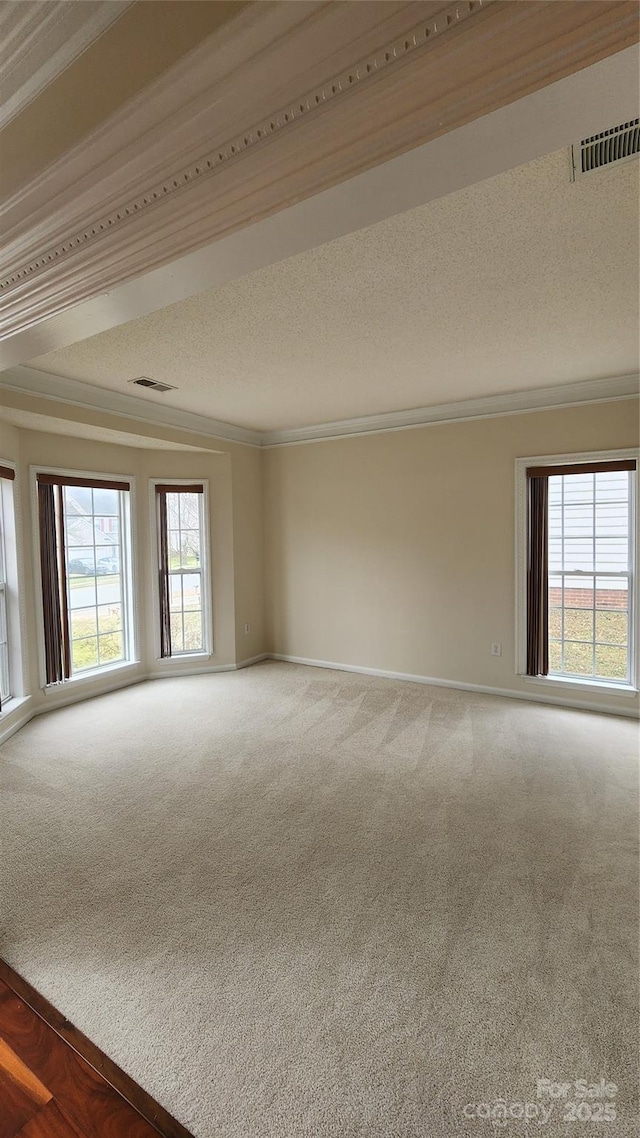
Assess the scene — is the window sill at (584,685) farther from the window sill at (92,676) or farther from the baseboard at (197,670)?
the window sill at (92,676)

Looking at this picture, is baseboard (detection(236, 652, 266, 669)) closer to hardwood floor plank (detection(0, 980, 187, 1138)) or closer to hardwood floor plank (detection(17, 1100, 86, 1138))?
hardwood floor plank (detection(0, 980, 187, 1138))

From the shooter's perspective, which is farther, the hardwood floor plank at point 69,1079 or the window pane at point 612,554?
the window pane at point 612,554

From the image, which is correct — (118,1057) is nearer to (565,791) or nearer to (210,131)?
(210,131)

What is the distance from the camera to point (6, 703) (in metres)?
3.92

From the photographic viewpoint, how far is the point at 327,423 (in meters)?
5.40

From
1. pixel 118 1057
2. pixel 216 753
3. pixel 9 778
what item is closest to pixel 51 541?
pixel 9 778

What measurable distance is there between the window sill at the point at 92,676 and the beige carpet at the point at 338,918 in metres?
0.77

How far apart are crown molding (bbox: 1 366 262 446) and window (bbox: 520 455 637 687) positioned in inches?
121

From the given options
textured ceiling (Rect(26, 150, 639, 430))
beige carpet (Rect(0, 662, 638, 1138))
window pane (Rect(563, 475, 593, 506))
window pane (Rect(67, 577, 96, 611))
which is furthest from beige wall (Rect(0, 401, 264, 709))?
window pane (Rect(563, 475, 593, 506))

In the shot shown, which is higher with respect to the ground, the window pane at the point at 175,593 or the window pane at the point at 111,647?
the window pane at the point at 175,593

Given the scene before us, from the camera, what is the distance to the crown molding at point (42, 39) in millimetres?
1017

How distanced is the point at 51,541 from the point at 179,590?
1.46 meters

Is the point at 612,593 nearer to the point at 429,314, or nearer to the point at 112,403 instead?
the point at 429,314

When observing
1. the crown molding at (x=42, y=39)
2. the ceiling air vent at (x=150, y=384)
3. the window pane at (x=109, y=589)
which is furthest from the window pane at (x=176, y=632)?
the crown molding at (x=42, y=39)
